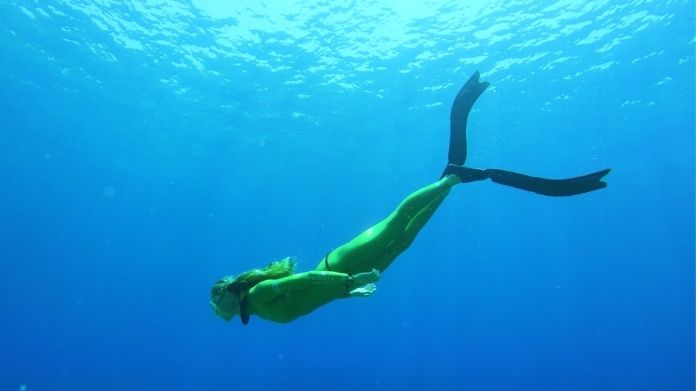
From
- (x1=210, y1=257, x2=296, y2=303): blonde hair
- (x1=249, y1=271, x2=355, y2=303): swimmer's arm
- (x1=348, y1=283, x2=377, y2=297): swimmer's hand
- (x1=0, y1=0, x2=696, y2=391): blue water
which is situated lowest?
(x1=348, y1=283, x2=377, y2=297): swimmer's hand

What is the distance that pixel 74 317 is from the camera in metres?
106

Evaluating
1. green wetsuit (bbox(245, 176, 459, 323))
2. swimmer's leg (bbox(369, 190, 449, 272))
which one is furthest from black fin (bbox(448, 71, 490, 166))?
swimmer's leg (bbox(369, 190, 449, 272))

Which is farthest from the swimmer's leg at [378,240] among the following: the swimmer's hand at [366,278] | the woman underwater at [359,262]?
the swimmer's hand at [366,278]

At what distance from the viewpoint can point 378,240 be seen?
573 cm

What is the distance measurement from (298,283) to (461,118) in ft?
11.0

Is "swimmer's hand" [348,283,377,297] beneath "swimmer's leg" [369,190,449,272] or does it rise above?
beneath

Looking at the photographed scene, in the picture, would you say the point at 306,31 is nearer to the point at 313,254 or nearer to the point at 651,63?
the point at 651,63

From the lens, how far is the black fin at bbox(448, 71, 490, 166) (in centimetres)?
644

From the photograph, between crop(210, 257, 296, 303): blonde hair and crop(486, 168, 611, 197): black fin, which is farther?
crop(486, 168, 611, 197): black fin

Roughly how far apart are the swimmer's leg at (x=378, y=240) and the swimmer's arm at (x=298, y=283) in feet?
2.30

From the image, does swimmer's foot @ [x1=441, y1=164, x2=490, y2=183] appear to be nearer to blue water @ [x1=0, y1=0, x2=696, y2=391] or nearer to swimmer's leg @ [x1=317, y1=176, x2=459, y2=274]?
swimmer's leg @ [x1=317, y1=176, x2=459, y2=274]

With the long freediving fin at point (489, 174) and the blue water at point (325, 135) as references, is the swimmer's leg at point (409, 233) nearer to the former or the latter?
the long freediving fin at point (489, 174)

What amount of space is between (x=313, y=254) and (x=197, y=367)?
110ft

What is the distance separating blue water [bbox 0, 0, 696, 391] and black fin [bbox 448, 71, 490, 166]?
11.4 m
